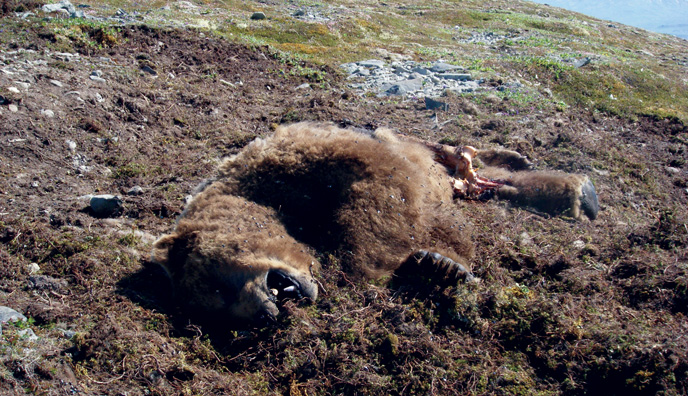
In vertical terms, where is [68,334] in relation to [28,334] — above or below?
below

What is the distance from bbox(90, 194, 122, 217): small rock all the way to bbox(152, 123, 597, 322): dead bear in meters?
2.18

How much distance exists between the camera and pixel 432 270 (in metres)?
5.62

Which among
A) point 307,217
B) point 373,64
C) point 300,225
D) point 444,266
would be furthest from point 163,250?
point 373,64

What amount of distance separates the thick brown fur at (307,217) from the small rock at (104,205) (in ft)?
7.08

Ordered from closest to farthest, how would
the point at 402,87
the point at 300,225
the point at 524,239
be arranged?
the point at 300,225 → the point at 524,239 → the point at 402,87

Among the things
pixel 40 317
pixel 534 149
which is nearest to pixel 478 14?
pixel 534 149

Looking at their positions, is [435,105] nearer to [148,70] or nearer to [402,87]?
[402,87]

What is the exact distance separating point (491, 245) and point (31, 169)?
7.95 m

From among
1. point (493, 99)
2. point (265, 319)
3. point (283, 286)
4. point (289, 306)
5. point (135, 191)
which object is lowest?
point (135, 191)

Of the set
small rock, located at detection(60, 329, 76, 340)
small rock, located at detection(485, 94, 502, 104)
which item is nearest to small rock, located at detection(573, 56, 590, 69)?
small rock, located at detection(485, 94, 502, 104)

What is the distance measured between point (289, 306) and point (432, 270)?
6.01ft

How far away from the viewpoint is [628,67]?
2078 cm

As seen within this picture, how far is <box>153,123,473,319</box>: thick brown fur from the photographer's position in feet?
17.7

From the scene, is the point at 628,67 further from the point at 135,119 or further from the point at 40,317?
the point at 40,317
